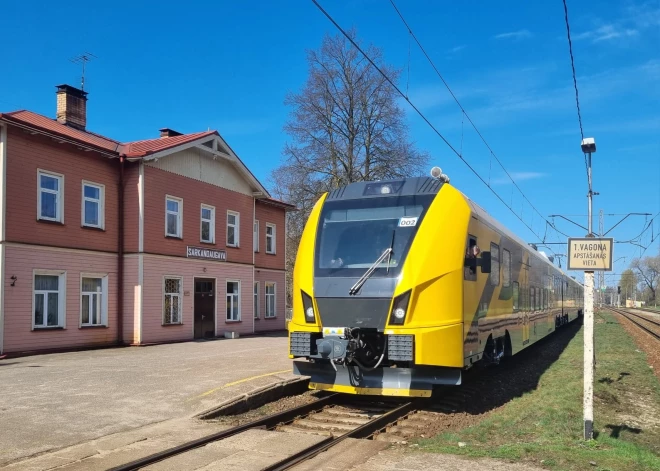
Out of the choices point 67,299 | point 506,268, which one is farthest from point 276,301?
point 506,268

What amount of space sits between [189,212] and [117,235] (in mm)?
3161

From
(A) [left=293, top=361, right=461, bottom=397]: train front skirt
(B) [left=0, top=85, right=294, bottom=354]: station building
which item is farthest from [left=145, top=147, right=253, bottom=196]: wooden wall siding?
(A) [left=293, top=361, right=461, bottom=397]: train front skirt

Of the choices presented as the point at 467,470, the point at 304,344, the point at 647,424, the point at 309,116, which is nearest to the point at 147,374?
the point at 304,344

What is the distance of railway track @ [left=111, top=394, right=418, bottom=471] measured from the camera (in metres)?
6.38

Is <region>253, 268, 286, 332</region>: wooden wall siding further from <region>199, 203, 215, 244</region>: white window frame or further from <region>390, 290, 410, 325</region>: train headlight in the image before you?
<region>390, 290, 410, 325</region>: train headlight

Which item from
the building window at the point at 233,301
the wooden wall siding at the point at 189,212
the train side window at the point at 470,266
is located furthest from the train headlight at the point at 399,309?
the building window at the point at 233,301

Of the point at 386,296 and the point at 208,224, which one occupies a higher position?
the point at 208,224

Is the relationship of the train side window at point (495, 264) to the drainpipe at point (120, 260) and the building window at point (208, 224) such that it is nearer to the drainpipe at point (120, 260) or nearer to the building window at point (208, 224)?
the drainpipe at point (120, 260)

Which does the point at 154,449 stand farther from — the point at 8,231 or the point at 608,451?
the point at 8,231

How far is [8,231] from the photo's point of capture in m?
16.3

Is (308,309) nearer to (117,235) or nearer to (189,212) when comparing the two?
(117,235)

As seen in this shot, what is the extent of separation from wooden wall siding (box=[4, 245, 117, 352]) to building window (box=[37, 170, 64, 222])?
3.43ft

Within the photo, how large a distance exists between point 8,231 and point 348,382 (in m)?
11.9

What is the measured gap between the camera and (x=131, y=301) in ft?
66.0
